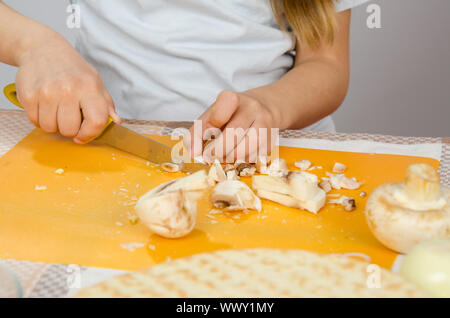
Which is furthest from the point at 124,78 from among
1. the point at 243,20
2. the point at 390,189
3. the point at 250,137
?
the point at 390,189

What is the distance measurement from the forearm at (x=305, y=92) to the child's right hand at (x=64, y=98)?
0.29 metres

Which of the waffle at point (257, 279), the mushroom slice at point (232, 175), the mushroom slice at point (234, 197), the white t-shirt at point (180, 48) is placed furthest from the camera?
the white t-shirt at point (180, 48)

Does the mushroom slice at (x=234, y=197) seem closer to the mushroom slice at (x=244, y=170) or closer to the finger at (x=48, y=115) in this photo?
the mushroom slice at (x=244, y=170)

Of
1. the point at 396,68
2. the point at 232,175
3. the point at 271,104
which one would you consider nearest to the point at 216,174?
the point at 232,175

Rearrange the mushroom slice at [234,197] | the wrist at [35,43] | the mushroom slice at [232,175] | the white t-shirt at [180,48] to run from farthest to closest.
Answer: the white t-shirt at [180,48] < the wrist at [35,43] < the mushroom slice at [232,175] < the mushroom slice at [234,197]

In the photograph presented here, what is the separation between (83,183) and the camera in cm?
77

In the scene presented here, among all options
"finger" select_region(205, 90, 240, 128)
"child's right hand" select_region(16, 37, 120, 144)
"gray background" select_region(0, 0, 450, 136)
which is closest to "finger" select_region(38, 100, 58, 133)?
"child's right hand" select_region(16, 37, 120, 144)

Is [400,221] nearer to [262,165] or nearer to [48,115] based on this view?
[262,165]

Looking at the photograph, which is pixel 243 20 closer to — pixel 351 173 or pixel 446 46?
pixel 351 173

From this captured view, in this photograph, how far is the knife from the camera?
84cm

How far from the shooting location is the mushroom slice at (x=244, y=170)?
0.81 metres

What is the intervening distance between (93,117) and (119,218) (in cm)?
23

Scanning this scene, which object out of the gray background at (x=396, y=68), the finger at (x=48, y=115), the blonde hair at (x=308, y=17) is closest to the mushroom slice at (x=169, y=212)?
the finger at (x=48, y=115)

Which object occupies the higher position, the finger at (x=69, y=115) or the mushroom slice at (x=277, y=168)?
the finger at (x=69, y=115)
